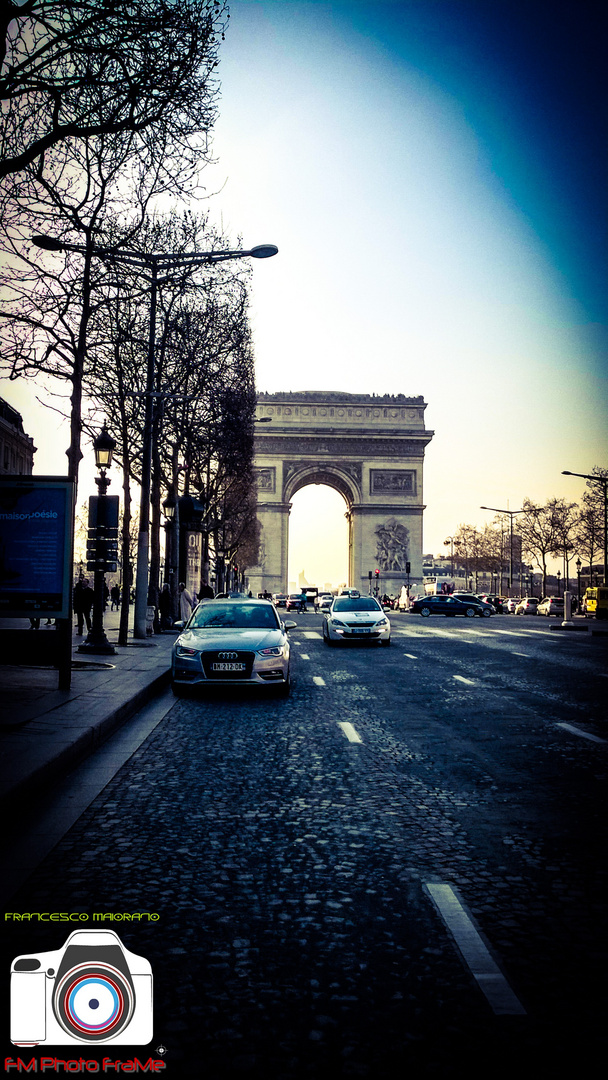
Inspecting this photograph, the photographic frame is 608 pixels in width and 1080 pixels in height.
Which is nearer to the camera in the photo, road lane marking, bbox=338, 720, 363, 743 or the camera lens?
the camera lens

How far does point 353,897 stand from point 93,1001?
1.94 m

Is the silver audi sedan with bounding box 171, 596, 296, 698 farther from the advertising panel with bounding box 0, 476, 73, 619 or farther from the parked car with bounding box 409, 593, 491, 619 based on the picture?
the parked car with bounding box 409, 593, 491, 619

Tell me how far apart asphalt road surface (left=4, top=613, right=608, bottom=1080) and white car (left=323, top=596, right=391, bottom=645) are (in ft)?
51.4

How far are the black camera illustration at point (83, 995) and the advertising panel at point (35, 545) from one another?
8794 millimetres

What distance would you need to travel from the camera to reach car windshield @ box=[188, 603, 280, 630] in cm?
1413

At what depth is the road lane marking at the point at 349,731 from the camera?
8.98 meters

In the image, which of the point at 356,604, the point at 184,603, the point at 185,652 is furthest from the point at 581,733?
the point at 184,603

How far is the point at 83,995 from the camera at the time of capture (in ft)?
7.80

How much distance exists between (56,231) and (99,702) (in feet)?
30.4

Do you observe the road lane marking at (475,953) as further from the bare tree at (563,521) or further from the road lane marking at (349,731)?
the bare tree at (563,521)

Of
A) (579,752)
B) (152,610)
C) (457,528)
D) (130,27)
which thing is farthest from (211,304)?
(457,528)

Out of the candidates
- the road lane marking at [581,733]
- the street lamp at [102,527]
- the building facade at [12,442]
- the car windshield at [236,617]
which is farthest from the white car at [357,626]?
the building facade at [12,442]

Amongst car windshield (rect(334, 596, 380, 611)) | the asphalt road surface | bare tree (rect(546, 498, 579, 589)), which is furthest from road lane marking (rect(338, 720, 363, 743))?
bare tree (rect(546, 498, 579, 589))

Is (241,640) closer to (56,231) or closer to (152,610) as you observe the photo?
(56,231)
